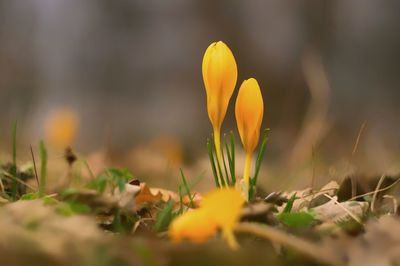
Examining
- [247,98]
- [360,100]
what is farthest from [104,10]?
[247,98]

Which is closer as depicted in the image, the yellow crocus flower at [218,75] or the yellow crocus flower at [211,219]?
the yellow crocus flower at [211,219]

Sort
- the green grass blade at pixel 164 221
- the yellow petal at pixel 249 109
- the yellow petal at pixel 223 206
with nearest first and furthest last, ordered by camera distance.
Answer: the yellow petal at pixel 223 206
the green grass blade at pixel 164 221
the yellow petal at pixel 249 109

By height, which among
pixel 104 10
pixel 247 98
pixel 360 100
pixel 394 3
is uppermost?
pixel 104 10

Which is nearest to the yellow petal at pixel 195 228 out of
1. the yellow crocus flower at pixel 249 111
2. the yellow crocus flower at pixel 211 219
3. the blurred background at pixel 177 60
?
the yellow crocus flower at pixel 211 219

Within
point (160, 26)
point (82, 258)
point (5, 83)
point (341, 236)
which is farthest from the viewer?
point (160, 26)

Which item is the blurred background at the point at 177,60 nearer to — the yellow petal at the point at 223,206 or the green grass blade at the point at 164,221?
the green grass blade at the point at 164,221

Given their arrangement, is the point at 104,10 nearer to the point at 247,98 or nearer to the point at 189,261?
the point at 247,98
